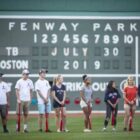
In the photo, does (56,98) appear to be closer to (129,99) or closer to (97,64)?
(129,99)

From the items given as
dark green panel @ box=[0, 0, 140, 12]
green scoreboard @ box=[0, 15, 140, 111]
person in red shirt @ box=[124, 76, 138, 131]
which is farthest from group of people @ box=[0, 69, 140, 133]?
dark green panel @ box=[0, 0, 140, 12]

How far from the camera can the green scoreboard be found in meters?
26.6

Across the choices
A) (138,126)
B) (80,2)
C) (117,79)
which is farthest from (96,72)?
(138,126)

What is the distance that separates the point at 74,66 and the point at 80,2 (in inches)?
93.2

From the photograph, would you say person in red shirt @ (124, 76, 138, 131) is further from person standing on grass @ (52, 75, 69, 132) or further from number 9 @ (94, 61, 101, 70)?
number 9 @ (94, 61, 101, 70)

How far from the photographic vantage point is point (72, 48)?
26.8 m

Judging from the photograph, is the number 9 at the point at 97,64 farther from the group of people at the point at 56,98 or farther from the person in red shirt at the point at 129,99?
the person in red shirt at the point at 129,99

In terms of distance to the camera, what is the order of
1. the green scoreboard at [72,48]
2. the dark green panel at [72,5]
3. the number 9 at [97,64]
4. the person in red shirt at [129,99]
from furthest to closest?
the dark green panel at [72,5]
the number 9 at [97,64]
the green scoreboard at [72,48]
the person in red shirt at [129,99]

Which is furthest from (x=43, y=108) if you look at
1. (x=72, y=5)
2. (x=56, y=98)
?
(x=72, y=5)

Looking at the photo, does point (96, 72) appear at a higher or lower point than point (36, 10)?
lower

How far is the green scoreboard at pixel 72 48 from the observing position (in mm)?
26609

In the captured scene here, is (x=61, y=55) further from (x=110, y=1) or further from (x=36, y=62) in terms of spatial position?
(x=110, y=1)

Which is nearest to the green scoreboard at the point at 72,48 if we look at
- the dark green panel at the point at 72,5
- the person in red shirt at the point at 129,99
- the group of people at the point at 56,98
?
the dark green panel at the point at 72,5

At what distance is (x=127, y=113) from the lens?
19844 mm
